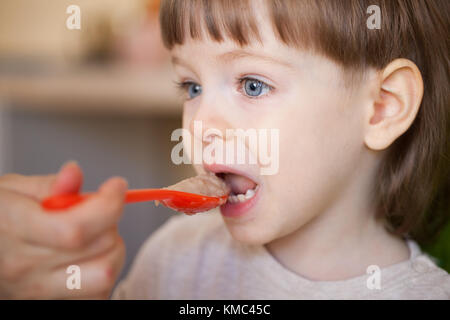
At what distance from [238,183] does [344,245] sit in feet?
0.66

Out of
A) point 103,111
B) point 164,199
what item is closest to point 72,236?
point 164,199

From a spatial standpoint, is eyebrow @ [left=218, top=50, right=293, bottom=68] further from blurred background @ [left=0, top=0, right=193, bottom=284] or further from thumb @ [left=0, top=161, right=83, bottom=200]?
blurred background @ [left=0, top=0, right=193, bottom=284]

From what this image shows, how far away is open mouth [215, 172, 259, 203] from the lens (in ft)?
2.46

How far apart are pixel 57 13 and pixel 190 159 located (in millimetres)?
2302

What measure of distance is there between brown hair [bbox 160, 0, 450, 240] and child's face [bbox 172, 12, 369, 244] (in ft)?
0.07

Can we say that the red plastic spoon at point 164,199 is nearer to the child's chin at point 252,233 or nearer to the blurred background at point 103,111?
the child's chin at point 252,233

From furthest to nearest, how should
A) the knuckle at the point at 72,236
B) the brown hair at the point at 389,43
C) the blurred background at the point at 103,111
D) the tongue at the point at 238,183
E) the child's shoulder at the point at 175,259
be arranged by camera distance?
the blurred background at the point at 103,111 < the child's shoulder at the point at 175,259 < the tongue at the point at 238,183 < the brown hair at the point at 389,43 < the knuckle at the point at 72,236

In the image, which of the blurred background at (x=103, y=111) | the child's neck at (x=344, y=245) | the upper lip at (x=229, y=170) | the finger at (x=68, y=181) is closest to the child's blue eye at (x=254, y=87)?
the upper lip at (x=229, y=170)

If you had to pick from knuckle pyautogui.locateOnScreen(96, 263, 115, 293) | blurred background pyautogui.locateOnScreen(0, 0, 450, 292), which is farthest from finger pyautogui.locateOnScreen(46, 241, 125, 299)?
blurred background pyautogui.locateOnScreen(0, 0, 450, 292)

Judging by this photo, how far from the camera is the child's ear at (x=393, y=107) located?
2.40 ft
